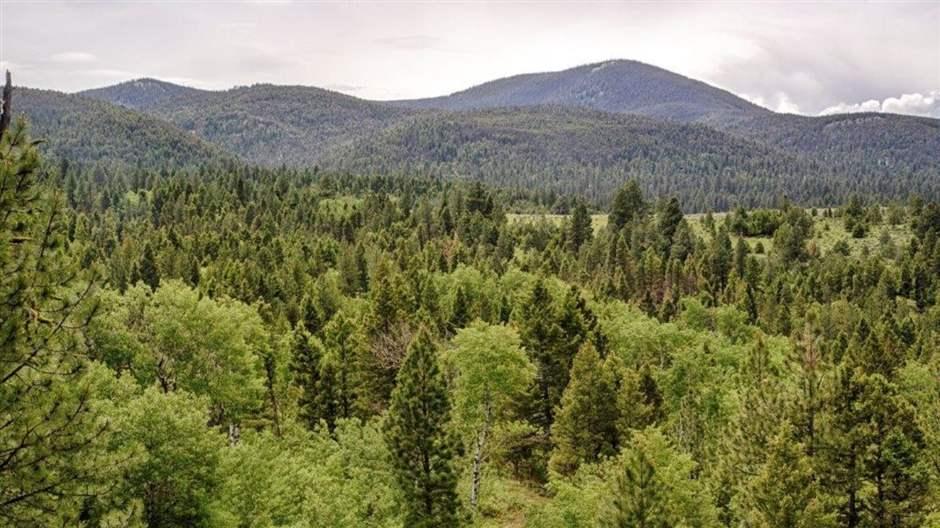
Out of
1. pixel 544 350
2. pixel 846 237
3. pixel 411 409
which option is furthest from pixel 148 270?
pixel 846 237

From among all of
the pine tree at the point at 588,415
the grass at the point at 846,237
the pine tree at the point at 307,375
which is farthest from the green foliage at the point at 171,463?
the grass at the point at 846,237

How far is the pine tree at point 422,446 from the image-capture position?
115 feet

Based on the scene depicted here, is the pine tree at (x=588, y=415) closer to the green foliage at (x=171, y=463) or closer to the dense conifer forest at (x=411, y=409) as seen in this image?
the dense conifer forest at (x=411, y=409)

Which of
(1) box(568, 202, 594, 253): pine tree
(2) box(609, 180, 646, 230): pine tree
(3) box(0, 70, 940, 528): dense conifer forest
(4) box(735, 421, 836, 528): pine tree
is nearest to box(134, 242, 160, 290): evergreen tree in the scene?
(3) box(0, 70, 940, 528): dense conifer forest

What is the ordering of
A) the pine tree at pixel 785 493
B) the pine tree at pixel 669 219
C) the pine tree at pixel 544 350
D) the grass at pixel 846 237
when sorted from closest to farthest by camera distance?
the pine tree at pixel 785 493, the pine tree at pixel 544 350, the pine tree at pixel 669 219, the grass at pixel 846 237

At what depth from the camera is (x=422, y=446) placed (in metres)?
35.1

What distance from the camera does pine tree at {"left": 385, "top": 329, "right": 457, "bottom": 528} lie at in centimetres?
3509

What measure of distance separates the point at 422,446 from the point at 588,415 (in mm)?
16451

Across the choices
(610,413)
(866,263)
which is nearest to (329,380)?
(610,413)

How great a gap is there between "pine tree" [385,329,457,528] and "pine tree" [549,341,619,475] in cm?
1473

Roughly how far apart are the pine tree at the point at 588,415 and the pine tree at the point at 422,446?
14.7 metres

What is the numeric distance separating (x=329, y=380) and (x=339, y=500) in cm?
2532

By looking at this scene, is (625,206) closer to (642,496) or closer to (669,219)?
(669,219)

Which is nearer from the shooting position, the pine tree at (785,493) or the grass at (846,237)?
the pine tree at (785,493)
